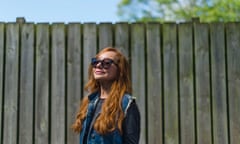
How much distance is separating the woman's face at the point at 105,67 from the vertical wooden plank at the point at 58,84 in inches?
74.6

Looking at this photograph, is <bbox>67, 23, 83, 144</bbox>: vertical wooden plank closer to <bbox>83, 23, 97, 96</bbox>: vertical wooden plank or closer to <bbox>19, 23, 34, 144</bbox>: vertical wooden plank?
<bbox>83, 23, 97, 96</bbox>: vertical wooden plank

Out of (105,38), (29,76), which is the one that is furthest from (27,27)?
(105,38)

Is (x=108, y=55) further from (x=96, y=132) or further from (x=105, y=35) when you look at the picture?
(x=105, y=35)

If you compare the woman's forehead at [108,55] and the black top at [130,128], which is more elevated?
the woman's forehead at [108,55]

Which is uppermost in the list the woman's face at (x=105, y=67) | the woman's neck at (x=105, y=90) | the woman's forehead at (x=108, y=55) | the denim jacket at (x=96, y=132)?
the woman's forehead at (x=108, y=55)

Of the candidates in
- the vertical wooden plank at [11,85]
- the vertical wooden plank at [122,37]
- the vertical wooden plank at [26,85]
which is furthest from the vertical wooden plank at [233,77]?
the vertical wooden plank at [11,85]

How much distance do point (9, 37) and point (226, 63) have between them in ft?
6.56

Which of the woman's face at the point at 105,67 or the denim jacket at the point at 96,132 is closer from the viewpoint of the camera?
the denim jacket at the point at 96,132

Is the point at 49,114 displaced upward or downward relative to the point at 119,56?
downward

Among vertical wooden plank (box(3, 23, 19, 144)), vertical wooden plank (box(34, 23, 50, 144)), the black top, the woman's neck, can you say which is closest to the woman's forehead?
the woman's neck

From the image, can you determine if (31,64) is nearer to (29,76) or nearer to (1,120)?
(29,76)

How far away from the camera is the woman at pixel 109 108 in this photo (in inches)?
90.8

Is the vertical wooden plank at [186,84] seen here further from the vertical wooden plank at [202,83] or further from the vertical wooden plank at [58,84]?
the vertical wooden plank at [58,84]

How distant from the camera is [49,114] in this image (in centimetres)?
430
